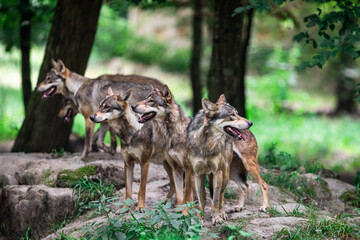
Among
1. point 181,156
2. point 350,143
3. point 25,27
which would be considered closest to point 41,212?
point 181,156

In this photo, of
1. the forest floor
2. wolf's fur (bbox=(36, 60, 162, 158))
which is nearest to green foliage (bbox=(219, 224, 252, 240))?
the forest floor

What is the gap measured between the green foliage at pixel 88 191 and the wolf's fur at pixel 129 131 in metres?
0.79

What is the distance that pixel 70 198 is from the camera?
757 cm

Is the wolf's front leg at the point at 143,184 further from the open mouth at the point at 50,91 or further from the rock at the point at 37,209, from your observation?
the open mouth at the point at 50,91

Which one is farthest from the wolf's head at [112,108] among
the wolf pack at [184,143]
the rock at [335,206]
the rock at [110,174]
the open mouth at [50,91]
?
the rock at [335,206]

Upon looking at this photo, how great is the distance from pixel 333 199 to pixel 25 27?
853 centimetres

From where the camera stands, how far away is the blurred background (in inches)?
512

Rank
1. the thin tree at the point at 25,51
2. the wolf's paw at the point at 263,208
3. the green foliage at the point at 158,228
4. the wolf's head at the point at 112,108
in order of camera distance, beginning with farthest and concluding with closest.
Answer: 1. the thin tree at the point at 25,51
2. the wolf's paw at the point at 263,208
3. the wolf's head at the point at 112,108
4. the green foliage at the point at 158,228

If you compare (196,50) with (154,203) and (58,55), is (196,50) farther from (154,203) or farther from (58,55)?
(154,203)

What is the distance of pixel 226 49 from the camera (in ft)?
31.9

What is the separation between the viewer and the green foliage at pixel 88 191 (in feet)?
24.8

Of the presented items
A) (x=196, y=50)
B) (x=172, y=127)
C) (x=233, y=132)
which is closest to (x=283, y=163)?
(x=172, y=127)

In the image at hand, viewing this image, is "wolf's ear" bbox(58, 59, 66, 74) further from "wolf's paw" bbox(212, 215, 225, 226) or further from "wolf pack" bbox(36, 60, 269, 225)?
"wolf's paw" bbox(212, 215, 225, 226)

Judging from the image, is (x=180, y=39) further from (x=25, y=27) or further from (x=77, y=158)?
(x=77, y=158)
